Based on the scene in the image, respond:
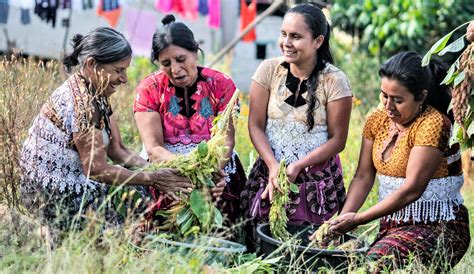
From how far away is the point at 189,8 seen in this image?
1380 cm

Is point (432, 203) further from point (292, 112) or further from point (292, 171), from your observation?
point (292, 112)

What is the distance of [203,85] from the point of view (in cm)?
511

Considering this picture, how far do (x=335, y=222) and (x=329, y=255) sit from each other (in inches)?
14.2

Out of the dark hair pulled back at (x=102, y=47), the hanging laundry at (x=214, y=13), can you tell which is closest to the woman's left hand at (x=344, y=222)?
the dark hair pulled back at (x=102, y=47)

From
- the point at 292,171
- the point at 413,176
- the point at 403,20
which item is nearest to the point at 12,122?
the point at 292,171

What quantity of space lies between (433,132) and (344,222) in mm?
671

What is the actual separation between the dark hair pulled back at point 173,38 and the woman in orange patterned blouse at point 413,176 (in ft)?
3.55

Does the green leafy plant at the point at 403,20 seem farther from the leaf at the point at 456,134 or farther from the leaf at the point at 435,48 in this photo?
the leaf at the point at 456,134

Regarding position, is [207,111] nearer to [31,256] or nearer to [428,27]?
[31,256]

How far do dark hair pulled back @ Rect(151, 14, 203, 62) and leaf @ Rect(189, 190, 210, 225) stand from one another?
32.8 inches

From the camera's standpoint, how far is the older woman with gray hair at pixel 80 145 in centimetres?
451

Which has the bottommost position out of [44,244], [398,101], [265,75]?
[44,244]

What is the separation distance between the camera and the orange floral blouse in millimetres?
4645

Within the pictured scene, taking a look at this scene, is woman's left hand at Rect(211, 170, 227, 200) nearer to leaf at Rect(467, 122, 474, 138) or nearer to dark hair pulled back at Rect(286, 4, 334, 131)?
dark hair pulled back at Rect(286, 4, 334, 131)
